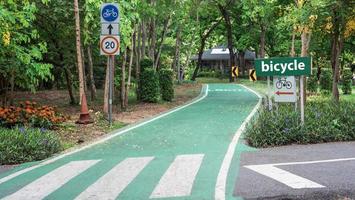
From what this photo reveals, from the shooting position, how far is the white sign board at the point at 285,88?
1254 cm

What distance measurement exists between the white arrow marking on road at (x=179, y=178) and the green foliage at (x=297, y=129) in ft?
6.25

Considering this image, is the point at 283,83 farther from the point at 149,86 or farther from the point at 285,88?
the point at 149,86

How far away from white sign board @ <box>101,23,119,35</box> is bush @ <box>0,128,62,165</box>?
4518 millimetres

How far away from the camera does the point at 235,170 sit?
8594mm

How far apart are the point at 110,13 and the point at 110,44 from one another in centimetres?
87

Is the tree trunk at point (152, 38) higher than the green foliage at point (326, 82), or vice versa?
the tree trunk at point (152, 38)

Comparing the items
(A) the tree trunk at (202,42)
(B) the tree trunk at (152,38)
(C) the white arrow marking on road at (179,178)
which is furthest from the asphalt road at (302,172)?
(A) the tree trunk at (202,42)

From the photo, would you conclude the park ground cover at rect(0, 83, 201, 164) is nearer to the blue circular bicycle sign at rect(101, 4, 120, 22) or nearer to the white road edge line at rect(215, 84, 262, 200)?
the blue circular bicycle sign at rect(101, 4, 120, 22)

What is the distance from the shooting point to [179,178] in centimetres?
809

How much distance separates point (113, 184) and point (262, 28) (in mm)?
39778

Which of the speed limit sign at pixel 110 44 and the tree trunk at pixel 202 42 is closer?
the speed limit sign at pixel 110 44

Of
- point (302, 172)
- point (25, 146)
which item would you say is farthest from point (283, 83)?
point (25, 146)

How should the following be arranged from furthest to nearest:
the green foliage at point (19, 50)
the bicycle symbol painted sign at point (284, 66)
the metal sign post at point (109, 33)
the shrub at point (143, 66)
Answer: the shrub at point (143, 66) → the metal sign post at point (109, 33) → the green foliage at point (19, 50) → the bicycle symbol painted sign at point (284, 66)

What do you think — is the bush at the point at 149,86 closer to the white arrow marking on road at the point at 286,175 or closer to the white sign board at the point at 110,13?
the white sign board at the point at 110,13
